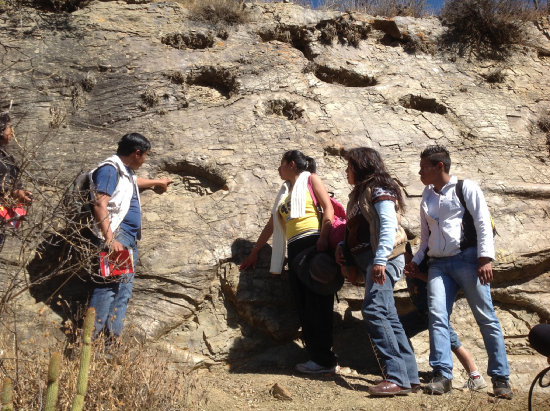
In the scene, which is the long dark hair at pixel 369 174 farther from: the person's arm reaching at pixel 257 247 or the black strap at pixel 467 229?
the person's arm reaching at pixel 257 247

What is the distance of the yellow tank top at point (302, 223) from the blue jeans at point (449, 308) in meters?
1.00

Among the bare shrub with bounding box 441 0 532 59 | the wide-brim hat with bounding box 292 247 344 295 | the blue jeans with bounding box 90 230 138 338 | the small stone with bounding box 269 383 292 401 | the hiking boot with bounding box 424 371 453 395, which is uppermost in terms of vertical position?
the bare shrub with bounding box 441 0 532 59

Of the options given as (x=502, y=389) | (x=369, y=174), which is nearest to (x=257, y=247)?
(x=369, y=174)

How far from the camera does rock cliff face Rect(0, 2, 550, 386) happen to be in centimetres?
509

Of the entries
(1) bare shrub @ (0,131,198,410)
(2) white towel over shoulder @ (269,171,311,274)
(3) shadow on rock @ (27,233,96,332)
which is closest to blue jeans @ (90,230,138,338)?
(1) bare shrub @ (0,131,198,410)

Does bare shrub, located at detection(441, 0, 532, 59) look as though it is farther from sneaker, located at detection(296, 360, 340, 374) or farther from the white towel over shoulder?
sneaker, located at detection(296, 360, 340, 374)

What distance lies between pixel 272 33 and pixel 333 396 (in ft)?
16.5

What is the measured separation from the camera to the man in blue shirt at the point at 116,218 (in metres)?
4.18

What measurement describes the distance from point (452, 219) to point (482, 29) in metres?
5.00

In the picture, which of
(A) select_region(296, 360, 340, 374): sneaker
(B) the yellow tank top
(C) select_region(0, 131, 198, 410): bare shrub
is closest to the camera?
(C) select_region(0, 131, 198, 410): bare shrub

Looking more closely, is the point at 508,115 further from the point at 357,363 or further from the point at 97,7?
the point at 97,7

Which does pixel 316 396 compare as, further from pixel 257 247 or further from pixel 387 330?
pixel 257 247

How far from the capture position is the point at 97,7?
744 cm

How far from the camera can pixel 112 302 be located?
4336mm
